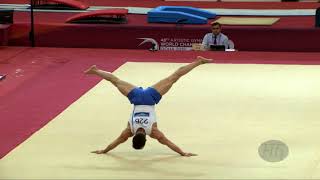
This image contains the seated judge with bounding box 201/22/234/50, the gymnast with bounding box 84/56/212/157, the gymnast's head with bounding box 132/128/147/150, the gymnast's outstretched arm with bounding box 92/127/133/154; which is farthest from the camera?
the seated judge with bounding box 201/22/234/50

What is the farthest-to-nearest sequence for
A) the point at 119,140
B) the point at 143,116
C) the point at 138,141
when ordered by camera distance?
the point at 119,140 → the point at 143,116 → the point at 138,141

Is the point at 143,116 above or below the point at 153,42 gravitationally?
below

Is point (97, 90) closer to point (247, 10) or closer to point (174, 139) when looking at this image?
point (174, 139)

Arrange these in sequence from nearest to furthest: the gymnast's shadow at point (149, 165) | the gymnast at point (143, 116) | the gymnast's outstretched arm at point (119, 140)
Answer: the gymnast's shadow at point (149, 165) → the gymnast at point (143, 116) → the gymnast's outstretched arm at point (119, 140)

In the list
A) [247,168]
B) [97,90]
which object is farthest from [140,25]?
[247,168]

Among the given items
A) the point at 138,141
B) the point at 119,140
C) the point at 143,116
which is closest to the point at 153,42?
the point at 119,140

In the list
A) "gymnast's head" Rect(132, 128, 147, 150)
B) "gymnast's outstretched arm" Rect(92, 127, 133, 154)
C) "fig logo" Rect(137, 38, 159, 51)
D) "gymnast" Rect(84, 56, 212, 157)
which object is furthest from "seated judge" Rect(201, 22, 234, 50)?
"gymnast's head" Rect(132, 128, 147, 150)

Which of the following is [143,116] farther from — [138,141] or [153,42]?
[153,42]

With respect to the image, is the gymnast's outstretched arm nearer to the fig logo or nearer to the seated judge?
the seated judge

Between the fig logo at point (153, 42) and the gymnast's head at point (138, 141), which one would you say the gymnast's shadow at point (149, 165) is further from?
the fig logo at point (153, 42)

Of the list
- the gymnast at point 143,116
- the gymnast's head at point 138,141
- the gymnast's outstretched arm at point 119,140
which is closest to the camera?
the gymnast's head at point 138,141

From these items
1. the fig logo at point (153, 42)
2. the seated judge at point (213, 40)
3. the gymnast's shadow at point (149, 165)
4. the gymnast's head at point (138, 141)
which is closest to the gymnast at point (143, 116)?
the gymnast's head at point (138, 141)

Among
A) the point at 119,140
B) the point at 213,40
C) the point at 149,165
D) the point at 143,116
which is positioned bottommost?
the point at 149,165

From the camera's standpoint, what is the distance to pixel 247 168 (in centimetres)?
852
